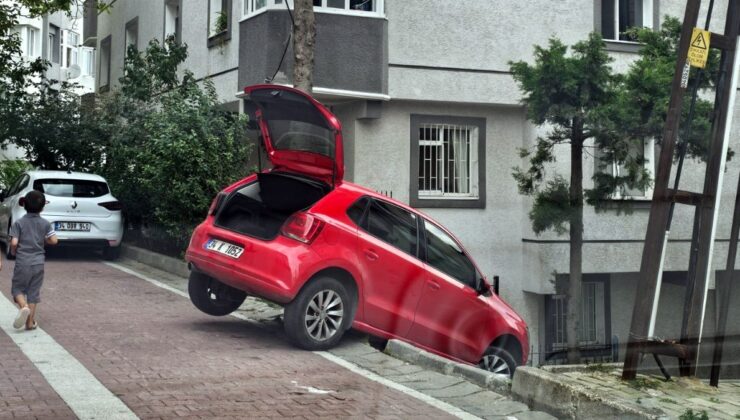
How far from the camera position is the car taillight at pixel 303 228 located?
916 centimetres

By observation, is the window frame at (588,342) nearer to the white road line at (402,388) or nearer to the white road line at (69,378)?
the white road line at (402,388)

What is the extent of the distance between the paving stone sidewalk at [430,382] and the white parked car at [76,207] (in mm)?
6707

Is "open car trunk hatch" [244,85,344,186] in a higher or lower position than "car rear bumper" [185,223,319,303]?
higher

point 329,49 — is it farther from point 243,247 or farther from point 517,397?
point 517,397

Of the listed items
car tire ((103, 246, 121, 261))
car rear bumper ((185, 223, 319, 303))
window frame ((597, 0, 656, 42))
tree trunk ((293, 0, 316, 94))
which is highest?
window frame ((597, 0, 656, 42))

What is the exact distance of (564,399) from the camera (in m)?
7.00

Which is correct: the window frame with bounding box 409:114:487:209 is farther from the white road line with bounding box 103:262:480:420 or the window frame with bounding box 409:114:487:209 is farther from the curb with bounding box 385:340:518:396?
the curb with bounding box 385:340:518:396

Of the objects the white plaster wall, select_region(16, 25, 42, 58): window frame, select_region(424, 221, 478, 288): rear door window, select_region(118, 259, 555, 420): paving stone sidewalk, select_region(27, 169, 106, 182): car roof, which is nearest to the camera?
select_region(118, 259, 555, 420): paving stone sidewalk

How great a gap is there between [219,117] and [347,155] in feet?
7.02

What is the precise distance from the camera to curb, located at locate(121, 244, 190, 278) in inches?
610

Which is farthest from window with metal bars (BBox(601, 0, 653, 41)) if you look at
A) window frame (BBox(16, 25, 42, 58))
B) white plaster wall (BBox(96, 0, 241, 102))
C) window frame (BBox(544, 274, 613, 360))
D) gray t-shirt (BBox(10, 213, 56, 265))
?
window frame (BBox(16, 25, 42, 58))

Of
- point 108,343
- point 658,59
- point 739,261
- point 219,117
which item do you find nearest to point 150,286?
point 219,117

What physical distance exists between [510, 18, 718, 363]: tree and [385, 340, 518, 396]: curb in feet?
9.40

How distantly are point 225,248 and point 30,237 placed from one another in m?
1.93
